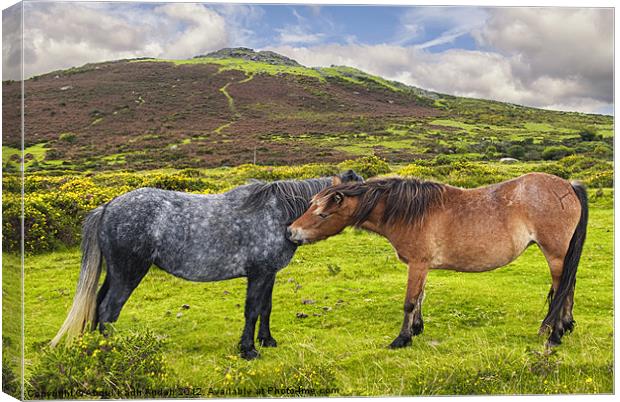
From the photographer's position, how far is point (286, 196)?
550 centimetres

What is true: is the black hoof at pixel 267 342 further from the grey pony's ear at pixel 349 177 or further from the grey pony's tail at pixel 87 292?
the grey pony's ear at pixel 349 177

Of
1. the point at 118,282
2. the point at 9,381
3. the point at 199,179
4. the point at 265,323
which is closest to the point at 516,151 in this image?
the point at 265,323

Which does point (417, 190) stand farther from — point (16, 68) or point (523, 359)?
point (16, 68)

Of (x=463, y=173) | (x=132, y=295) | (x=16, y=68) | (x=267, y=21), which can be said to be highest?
(x=267, y=21)

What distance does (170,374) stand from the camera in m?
5.26

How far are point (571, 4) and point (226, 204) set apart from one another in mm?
4853

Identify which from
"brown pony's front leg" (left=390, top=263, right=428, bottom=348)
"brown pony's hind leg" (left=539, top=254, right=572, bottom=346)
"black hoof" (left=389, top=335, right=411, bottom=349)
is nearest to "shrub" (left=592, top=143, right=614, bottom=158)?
"brown pony's hind leg" (left=539, top=254, right=572, bottom=346)

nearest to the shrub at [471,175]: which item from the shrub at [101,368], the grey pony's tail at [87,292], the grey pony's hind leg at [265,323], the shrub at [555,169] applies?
the shrub at [555,169]

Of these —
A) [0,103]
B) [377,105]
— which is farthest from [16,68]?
[377,105]

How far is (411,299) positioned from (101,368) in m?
3.33

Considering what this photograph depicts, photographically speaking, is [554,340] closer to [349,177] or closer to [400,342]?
[400,342]

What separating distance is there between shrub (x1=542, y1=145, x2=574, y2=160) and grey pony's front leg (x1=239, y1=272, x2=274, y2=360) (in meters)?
4.06

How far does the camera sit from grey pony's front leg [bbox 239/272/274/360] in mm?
5430

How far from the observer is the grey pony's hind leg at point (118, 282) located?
5.05 m
